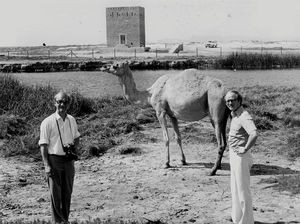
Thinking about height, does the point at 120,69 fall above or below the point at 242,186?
above

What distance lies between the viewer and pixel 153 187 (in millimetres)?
9883

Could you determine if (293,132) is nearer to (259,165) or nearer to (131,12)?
(259,165)

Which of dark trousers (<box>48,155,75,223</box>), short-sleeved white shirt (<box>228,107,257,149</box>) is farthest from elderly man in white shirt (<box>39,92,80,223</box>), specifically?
short-sleeved white shirt (<box>228,107,257,149</box>)

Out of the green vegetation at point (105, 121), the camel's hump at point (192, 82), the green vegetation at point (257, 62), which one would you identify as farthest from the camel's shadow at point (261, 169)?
the green vegetation at point (257, 62)

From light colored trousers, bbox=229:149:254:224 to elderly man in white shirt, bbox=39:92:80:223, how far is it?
2.35 meters

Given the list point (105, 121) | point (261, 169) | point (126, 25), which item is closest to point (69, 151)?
point (261, 169)

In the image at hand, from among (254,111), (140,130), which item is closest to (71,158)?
(140,130)

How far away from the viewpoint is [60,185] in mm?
7078

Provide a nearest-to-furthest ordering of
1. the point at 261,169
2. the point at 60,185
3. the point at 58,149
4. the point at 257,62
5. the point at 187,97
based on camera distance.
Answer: the point at 58,149 < the point at 60,185 < the point at 187,97 < the point at 261,169 < the point at 257,62

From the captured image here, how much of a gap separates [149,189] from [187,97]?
230cm

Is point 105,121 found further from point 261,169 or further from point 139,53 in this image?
point 139,53

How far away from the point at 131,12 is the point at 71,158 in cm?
7501

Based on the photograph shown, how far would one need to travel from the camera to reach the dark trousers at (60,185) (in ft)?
22.9

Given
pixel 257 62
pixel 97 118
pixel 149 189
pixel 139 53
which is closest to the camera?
pixel 149 189
